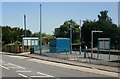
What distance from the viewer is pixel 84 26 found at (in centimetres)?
7338

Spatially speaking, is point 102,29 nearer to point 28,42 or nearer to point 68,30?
point 28,42

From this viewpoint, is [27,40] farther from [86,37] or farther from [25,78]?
[25,78]

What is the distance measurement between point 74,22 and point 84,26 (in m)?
38.3

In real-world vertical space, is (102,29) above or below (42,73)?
above

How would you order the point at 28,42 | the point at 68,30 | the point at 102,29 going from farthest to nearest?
1. the point at 68,30
2. the point at 102,29
3. the point at 28,42

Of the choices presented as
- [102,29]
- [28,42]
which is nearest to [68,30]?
[102,29]

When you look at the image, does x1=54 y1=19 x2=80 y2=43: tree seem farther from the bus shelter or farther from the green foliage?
the bus shelter

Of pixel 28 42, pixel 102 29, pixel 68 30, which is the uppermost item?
pixel 68 30

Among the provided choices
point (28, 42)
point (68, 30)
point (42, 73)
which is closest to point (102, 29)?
point (28, 42)

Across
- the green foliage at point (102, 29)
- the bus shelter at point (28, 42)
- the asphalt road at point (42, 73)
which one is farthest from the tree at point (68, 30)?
the asphalt road at point (42, 73)

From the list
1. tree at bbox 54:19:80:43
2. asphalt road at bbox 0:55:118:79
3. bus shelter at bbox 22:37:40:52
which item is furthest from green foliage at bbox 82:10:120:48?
asphalt road at bbox 0:55:118:79

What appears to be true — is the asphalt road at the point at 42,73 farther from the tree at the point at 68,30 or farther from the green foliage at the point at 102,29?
the tree at the point at 68,30

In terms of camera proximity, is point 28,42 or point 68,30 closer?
point 28,42

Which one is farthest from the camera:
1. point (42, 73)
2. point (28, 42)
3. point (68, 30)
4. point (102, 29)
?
point (68, 30)
